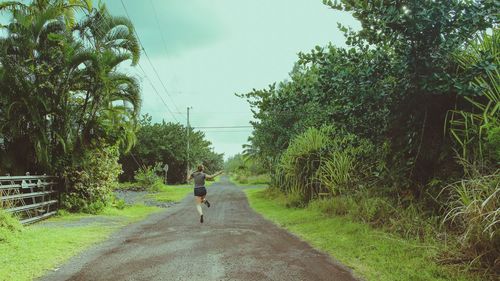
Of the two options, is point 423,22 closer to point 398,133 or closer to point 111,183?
point 398,133

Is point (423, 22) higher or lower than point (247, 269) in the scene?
higher

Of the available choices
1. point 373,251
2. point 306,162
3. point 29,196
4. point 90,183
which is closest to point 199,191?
point 306,162

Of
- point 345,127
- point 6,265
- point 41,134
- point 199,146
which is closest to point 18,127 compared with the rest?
point 41,134

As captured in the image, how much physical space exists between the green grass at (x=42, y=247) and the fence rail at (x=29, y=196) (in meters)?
0.79

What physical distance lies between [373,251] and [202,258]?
2.97 meters

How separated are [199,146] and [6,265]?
50.9 m

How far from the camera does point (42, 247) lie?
27.7 feet

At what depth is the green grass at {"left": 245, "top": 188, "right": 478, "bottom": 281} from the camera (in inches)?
243

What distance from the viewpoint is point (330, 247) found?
8.53 m

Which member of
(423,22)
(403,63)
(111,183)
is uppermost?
(423,22)

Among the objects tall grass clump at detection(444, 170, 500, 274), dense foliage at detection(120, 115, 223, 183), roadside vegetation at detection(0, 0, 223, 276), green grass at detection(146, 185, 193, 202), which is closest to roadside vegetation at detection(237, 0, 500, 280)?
tall grass clump at detection(444, 170, 500, 274)

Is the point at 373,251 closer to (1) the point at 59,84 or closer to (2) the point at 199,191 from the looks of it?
(2) the point at 199,191

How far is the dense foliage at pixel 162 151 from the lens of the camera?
48.1 m

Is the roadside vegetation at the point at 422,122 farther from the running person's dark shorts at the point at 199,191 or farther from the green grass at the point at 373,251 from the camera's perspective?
the running person's dark shorts at the point at 199,191
